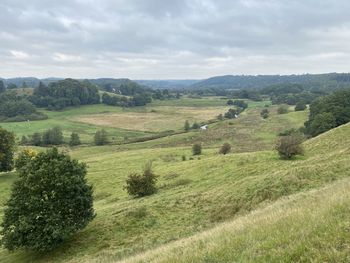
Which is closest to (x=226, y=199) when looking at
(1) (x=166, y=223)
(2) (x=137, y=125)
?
(1) (x=166, y=223)

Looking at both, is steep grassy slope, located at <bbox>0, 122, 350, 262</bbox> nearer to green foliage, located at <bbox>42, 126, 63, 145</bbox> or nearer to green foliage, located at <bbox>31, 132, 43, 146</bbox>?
green foliage, located at <bbox>42, 126, 63, 145</bbox>

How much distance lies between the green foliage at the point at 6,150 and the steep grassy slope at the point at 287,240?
65758 mm

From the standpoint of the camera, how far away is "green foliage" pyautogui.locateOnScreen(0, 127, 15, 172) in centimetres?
7275

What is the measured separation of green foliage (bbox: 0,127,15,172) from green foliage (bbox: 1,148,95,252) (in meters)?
47.3

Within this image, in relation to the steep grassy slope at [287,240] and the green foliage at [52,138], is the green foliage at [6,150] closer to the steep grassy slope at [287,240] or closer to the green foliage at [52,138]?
the green foliage at [52,138]

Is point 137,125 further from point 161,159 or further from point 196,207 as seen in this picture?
point 196,207

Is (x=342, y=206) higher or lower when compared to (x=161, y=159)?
higher

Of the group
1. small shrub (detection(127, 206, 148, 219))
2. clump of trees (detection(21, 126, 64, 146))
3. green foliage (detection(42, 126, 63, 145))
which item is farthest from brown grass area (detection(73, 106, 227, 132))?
small shrub (detection(127, 206, 148, 219))

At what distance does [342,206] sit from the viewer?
41.4 ft

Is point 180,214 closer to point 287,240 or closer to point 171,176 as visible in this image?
point 287,240

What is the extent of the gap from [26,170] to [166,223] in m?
12.0

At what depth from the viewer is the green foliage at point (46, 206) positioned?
26578 millimetres

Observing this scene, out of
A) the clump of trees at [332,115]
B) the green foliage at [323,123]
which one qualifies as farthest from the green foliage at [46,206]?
the clump of trees at [332,115]

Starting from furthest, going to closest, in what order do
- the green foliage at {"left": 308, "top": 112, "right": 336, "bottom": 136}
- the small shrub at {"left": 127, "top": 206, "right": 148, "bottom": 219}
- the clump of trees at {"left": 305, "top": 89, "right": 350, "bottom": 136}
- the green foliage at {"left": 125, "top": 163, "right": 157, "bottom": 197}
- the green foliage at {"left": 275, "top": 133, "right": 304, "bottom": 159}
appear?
the clump of trees at {"left": 305, "top": 89, "right": 350, "bottom": 136} < the green foliage at {"left": 308, "top": 112, "right": 336, "bottom": 136} < the green foliage at {"left": 275, "top": 133, "right": 304, "bottom": 159} < the green foliage at {"left": 125, "top": 163, "right": 157, "bottom": 197} < the small shrub at {"left": 127, "top": 206, "right": 148, "bottom": 219}
